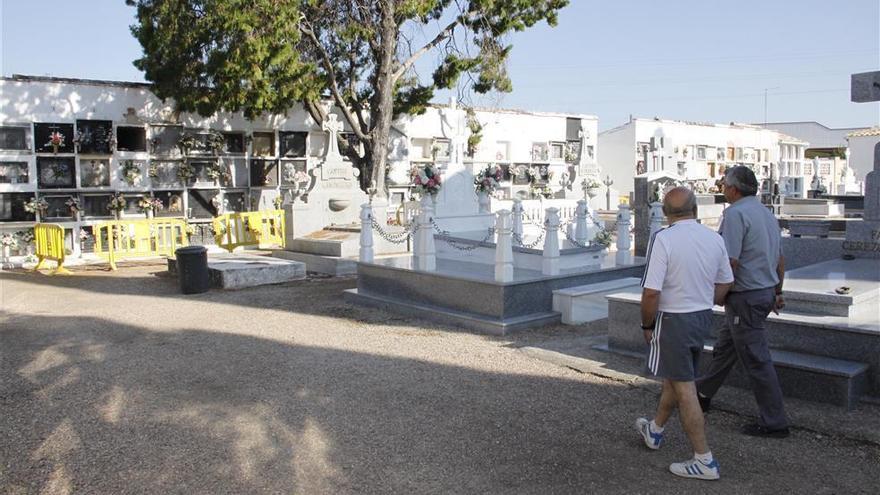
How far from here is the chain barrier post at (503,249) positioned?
8.02 metres

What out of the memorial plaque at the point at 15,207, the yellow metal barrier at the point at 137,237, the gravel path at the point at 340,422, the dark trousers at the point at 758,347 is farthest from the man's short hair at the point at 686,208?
the memorial plaque at the point at 15,207

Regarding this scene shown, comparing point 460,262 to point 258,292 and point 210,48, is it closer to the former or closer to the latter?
point 258,292

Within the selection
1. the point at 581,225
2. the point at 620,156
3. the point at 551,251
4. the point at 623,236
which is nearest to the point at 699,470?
the point at 551,251

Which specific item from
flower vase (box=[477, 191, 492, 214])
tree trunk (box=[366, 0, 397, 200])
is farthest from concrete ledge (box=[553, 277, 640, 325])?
tree trunk (box=[366, 0, 397, 200])

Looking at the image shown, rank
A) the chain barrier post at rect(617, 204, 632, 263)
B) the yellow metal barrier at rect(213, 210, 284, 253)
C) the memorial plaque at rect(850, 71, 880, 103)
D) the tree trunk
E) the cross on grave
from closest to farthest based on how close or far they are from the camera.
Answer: the memorial plaque at rect(850, 71, 880, 103) < the chain barrier post at rect(617, 204, 632, 263) < the yellow metal barrier at rect(213, 210, 284, 253) < the cross on grave < the tree trunk

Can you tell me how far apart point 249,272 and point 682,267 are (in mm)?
8591

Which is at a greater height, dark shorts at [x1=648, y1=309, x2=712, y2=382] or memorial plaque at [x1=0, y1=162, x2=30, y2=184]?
memorial plaque at [x1=0, y1=162, x2=30, y2=184]

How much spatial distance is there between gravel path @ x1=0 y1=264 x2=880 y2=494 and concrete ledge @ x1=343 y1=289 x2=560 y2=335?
0.26 metres

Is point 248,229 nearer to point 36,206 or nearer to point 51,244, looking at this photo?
point 51,244

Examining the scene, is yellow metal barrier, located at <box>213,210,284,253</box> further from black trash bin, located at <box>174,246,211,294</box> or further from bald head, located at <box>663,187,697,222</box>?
bald head, located at <box>663,187,697,222</box>

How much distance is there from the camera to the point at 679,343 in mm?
3861

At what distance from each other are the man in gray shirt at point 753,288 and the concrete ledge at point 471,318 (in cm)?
344

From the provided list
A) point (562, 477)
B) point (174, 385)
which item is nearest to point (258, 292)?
point (174, 385)

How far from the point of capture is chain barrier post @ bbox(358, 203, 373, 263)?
32.0 feet
